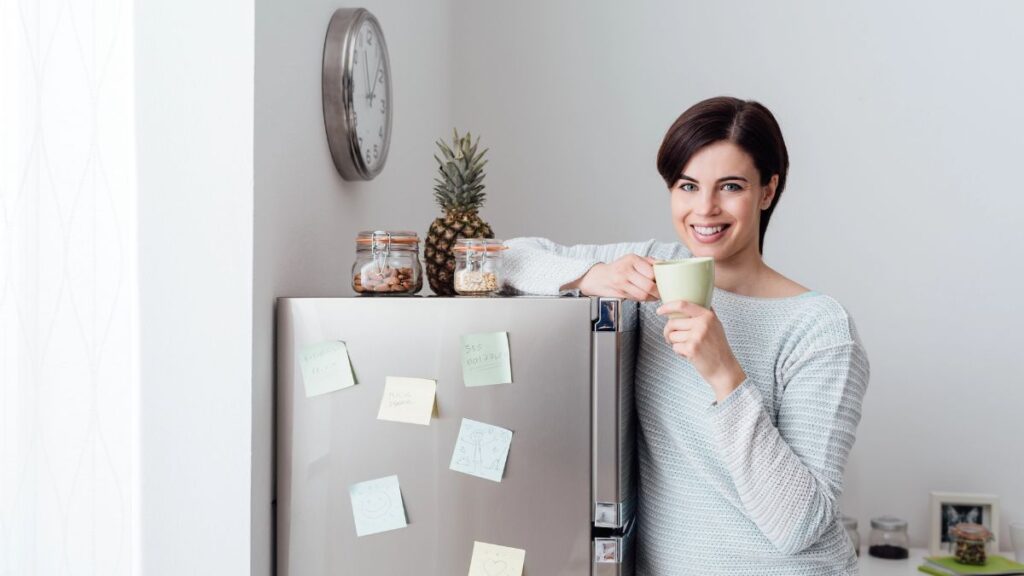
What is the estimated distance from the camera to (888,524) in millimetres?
2574

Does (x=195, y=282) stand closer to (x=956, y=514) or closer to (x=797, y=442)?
(x=797, y=442)

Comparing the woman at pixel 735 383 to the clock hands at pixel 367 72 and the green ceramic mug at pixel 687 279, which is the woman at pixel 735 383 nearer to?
the green ceramic mug at pixel 687 279

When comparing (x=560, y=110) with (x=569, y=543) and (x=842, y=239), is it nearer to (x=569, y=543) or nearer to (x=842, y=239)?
(x=842, y=239)

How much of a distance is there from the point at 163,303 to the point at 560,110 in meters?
1.69

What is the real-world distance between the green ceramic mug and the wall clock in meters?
0.80

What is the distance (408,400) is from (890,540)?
1807 mm

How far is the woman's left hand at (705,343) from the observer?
1.21 meters

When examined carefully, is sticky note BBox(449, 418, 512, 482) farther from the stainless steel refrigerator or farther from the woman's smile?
the woman's smile

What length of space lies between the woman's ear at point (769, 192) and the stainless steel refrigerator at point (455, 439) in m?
0.28

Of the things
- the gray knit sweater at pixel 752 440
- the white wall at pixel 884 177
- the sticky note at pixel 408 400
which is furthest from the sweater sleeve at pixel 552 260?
the white wall at pixel 884 177

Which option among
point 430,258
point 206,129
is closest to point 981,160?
point 430,258

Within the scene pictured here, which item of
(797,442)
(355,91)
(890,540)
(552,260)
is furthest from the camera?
(890,540)

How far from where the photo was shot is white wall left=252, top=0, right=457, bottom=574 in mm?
1420

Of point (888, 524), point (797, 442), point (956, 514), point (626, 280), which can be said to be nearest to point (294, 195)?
point (626, 280)
